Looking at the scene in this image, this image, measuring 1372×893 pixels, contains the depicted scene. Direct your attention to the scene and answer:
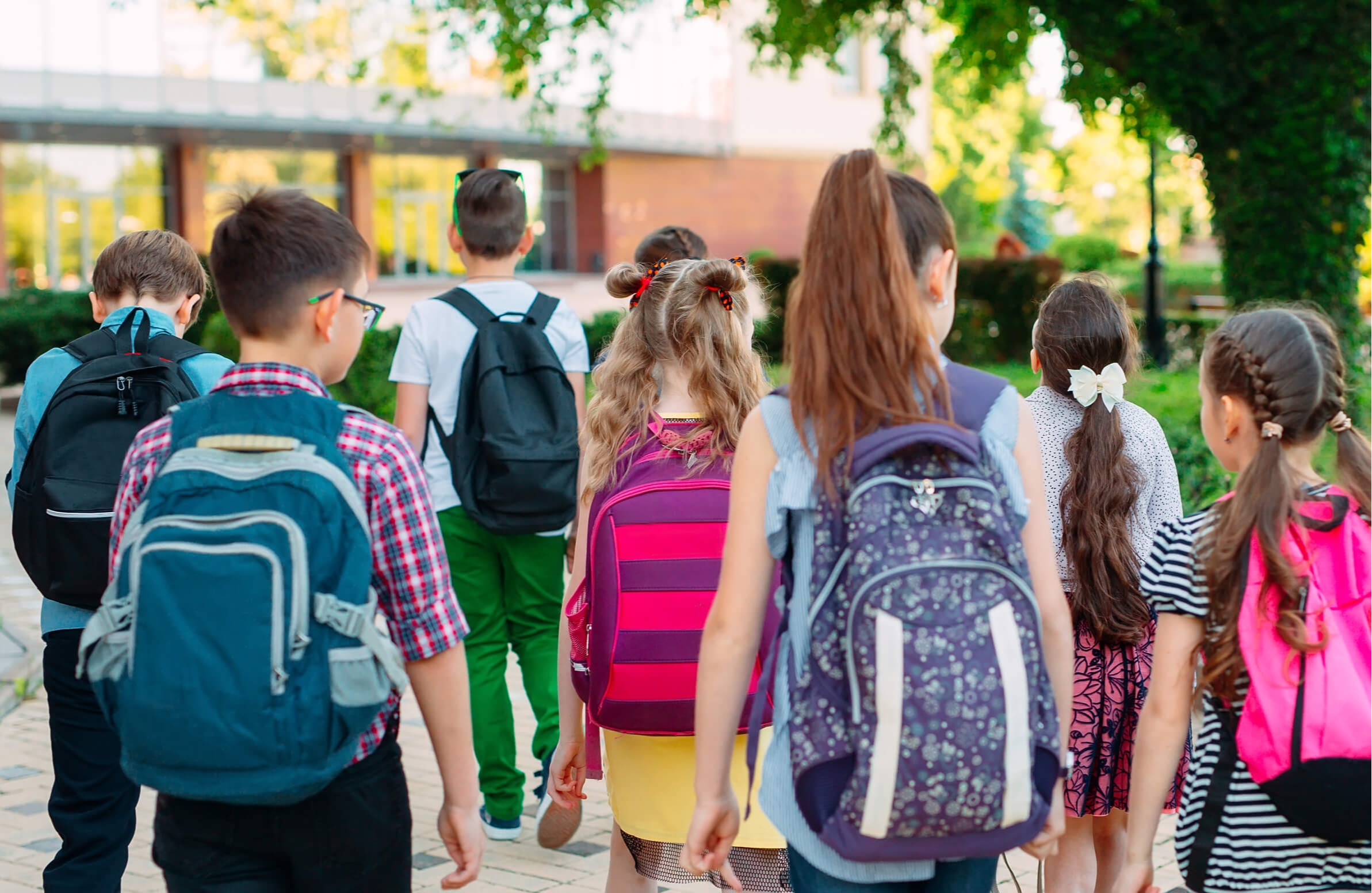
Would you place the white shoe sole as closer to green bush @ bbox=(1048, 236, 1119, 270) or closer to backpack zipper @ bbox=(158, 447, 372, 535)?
backpack zipper @ bbox=(158, 447, 372, 535)

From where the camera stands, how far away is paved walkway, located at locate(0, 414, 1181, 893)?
4.29m

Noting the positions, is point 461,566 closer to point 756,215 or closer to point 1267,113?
point 1267,113

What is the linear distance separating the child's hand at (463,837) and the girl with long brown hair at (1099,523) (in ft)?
5.50

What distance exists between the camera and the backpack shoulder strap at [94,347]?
3365 millimetres

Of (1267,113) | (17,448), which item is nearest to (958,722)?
(17,448)

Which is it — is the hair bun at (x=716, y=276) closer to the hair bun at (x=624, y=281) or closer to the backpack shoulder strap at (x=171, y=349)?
the hair bun at (x=624, y=281)

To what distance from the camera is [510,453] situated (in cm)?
436

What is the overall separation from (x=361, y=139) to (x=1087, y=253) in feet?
71.0

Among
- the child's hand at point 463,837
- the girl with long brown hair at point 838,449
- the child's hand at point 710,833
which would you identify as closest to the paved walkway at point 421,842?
the child's hand at point 463,837

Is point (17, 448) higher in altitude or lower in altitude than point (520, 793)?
higher

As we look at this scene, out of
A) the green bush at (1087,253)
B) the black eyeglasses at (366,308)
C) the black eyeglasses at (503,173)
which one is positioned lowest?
the black eyeglasses at (366,308)

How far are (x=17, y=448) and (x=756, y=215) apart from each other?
39.1 m

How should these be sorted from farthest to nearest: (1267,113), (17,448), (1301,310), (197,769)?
(1267,113)
(17,448)
(1301,310)
(197,769)

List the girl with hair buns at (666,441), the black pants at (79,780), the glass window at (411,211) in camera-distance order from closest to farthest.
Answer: the girl with hair buns at (666,441), the black pants at (79,780), the glass window at (411,211)
